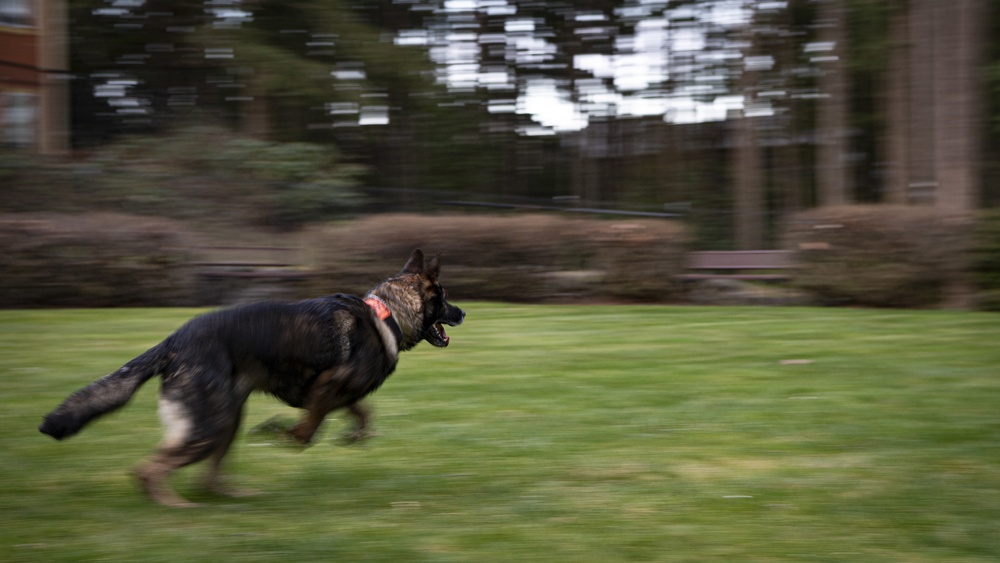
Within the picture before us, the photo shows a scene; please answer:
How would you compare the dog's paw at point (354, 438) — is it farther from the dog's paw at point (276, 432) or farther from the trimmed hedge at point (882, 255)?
the trimmed hedge at point (882, 255)

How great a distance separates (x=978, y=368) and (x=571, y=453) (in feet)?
16.9

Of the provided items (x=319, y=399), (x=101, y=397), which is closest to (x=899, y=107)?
(x=319, y=399)

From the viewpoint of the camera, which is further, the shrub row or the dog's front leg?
the shrub row

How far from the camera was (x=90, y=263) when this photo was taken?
14.5 meters

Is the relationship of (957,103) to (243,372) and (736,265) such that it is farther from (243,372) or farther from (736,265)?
(243,372)

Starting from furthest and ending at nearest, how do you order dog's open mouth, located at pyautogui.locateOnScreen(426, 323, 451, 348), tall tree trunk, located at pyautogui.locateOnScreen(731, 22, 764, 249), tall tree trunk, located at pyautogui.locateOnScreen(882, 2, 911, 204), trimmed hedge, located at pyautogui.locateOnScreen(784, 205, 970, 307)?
tall tree trunk, located at pyautogui.locateOnScreen(731, 22, 764, 249) → tall tree trunk, located at pyautogui.locateOnScreen(882, 2, 911, 204) → trimmed hedge, located at pyautogui.locateOnScreen(784, 205, 970, 307) → dog's open mouth, located at pyautogui.locateOnScreen(426, 323, 451, 348)

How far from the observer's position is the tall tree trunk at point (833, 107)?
20891 mm

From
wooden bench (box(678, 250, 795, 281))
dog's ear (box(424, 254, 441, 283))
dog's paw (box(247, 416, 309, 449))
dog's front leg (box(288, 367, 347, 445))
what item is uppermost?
dog's ear (box(424, 254, 441, 283))

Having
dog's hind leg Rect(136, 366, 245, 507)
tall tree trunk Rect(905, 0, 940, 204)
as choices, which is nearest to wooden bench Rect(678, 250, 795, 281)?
tall tree trunk Rect(905, 0, 940, 204)

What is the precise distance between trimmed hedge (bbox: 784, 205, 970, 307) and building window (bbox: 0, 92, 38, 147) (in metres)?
15.3

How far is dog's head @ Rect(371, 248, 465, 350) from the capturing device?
5887mm

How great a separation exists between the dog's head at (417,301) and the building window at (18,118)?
49.7ft

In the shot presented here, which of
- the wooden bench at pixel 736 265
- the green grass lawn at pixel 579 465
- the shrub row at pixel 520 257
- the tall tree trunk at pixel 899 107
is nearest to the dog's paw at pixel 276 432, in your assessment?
the green grass lawn at pixel 579 465

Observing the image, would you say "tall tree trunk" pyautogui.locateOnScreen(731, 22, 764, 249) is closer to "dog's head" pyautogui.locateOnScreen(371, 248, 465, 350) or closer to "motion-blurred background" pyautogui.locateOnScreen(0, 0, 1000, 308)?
"motion-blurred background" pyautogui.locateOnScreen(0, 0, 1000, 308)
